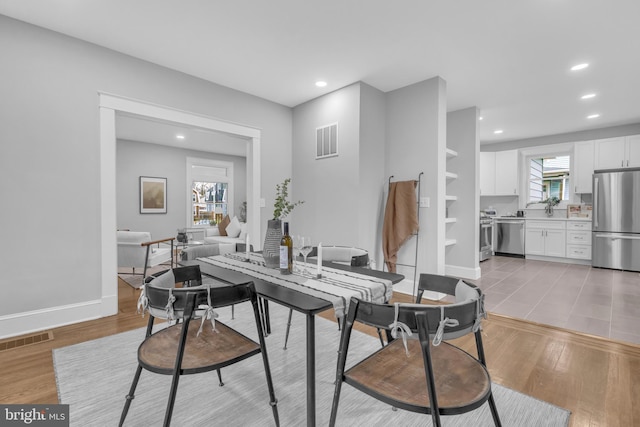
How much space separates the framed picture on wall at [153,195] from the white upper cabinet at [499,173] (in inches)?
294

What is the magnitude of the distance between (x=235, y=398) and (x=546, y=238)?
6.70 m

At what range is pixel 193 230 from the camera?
750cm

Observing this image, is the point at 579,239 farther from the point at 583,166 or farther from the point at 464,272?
the point at 464,272

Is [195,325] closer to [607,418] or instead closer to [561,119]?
[607,418]

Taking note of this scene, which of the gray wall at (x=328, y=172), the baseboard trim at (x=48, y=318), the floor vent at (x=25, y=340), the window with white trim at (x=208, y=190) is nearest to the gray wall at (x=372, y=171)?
the gray wall at (x=328, y=172)

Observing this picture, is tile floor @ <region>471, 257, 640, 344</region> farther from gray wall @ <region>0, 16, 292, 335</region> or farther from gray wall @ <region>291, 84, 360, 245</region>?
gray wall @ <region>0, 16, 292, 335</region>

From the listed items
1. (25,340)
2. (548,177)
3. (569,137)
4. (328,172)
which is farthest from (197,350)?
(548,177)

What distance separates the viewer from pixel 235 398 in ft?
5.65

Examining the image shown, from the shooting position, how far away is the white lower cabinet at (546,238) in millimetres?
5922

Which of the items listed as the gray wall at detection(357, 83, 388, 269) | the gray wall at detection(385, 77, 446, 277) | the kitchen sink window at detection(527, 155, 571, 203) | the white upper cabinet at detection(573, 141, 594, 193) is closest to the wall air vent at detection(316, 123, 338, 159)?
the gray wall at detection(357, 83, 388, 269)

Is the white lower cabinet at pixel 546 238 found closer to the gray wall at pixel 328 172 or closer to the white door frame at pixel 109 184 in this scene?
the gray wall at pixel 328 172

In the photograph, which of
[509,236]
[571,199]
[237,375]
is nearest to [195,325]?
[237,375]

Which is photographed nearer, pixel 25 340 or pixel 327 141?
pixel 25 340

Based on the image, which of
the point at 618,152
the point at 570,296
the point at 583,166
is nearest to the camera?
the point at 570,296
